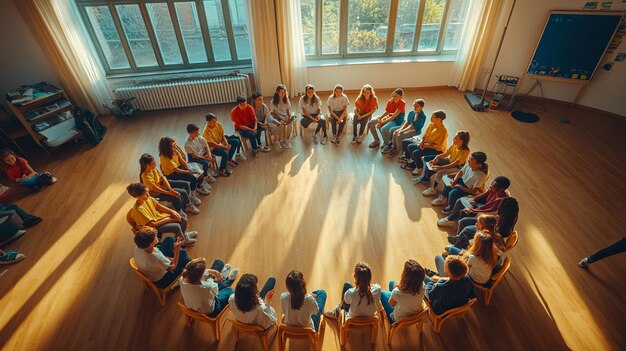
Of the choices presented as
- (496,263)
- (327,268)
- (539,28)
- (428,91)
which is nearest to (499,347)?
(496,263)

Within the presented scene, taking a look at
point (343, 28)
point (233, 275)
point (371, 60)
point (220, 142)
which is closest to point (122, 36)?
point (220, 142)

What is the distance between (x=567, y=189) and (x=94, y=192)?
7225mm

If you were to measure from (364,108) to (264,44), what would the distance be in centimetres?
275

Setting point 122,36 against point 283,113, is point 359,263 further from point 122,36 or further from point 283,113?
point 122,36

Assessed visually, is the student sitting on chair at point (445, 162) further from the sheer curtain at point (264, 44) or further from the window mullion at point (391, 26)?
the sheer curtain at point (264, 44)

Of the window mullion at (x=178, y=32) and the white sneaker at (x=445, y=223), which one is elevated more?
the window mullion at (x=178, y=32)

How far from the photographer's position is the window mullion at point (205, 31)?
6.27m

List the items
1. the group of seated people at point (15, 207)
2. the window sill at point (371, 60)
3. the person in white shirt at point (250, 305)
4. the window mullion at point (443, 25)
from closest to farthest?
the person in white shirt at point (250, 305) → the group of seated people at point (15, 207) → the window mullion at point (443, 25) → the window sill at point (371, 60)

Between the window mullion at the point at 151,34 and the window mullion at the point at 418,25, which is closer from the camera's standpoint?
the window mullion at the point at 151,34

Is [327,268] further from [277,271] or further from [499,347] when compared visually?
[499,347]

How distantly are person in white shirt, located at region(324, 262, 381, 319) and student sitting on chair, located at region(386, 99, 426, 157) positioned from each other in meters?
3.17

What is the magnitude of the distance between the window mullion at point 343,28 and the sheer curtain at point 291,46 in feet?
3.39

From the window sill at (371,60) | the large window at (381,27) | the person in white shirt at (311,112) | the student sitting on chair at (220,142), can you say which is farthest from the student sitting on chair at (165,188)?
the large window at (381,27)

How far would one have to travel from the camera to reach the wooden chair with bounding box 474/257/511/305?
2.73 metres
